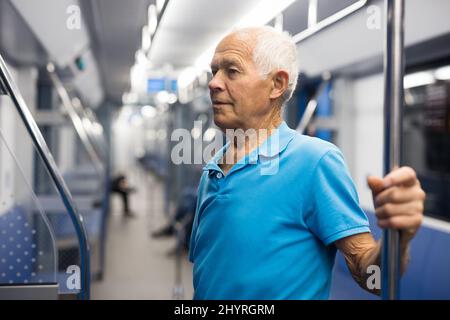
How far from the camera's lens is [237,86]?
4.40 feet

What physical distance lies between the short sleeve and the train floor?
11.0 ft

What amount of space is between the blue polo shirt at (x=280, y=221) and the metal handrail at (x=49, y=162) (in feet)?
2.43

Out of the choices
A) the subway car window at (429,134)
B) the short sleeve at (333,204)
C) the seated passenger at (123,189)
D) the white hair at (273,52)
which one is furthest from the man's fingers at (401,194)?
the seated passenger at (123,189)

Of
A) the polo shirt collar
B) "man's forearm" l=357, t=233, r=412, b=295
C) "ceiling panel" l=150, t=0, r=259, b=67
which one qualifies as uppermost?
"ceiling panel" l=150, t=0, r=259, b=67

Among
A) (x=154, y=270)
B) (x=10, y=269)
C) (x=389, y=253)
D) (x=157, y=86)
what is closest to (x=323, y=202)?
(x=389, y=253)

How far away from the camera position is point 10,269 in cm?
197

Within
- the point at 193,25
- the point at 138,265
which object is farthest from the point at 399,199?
the point at 138,265

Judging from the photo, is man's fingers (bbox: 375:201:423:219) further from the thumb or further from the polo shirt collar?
the polo shirt collar

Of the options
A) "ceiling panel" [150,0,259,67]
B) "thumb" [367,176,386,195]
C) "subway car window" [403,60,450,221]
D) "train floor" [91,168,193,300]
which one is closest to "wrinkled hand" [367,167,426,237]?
"thumb" [367,176,386,195]

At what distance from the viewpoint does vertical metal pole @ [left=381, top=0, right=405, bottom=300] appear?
1.01 m

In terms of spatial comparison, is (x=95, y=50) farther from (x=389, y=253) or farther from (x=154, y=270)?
(x=389, y=253)

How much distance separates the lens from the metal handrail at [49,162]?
5.67 ft

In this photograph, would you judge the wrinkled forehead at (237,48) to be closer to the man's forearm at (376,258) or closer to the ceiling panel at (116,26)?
the man's forearm at (376,258)

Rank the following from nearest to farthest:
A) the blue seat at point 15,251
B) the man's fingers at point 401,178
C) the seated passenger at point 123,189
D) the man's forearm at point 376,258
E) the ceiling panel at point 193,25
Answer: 1. the man's fingers at point 401,178
2. the man's forearm at point 376,258
3. the blue seat at point 15,251
4. the ceiling panel at point 193,25
5. the seated passenger at point 123,189
